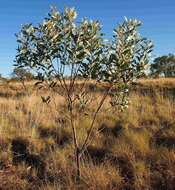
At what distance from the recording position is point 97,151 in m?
8.36

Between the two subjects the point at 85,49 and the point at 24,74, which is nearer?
the point at 85,49

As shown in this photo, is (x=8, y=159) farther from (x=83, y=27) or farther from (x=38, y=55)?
(x=83, y=27)

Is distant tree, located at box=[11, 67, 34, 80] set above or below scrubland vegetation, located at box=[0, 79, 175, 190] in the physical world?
above

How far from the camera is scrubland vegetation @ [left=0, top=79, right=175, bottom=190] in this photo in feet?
22.0

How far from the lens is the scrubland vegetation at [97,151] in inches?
264

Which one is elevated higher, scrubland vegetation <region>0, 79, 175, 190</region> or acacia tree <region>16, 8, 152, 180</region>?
acacia tree <region>16, 8, 152, 180</region>

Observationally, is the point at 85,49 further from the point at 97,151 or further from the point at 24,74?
the point at 24,74

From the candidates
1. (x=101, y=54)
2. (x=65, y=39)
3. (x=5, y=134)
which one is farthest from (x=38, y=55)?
(x=5, y=134)

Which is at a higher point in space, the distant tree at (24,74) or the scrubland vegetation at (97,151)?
the distant tree at (24,74)

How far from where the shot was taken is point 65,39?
6.76m

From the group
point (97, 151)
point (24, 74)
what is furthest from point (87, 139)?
point (24, 74)

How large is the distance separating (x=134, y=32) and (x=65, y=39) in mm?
1150

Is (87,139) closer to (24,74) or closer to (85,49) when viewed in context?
(85,49)

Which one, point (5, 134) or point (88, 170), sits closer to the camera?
point (88, 170)
